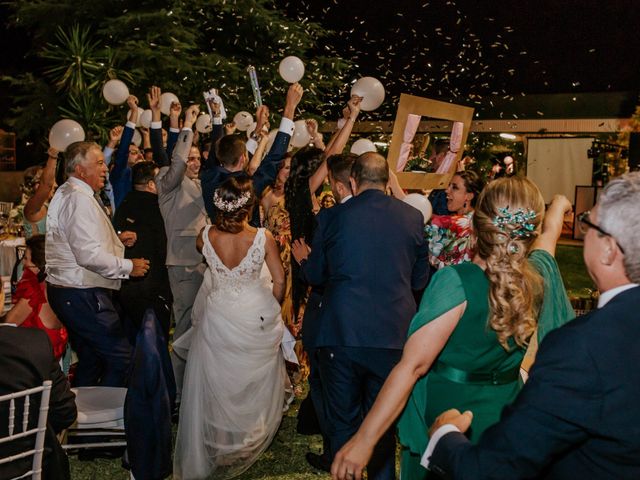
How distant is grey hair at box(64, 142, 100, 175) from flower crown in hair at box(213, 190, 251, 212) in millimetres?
1014

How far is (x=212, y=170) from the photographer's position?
5.09 meters

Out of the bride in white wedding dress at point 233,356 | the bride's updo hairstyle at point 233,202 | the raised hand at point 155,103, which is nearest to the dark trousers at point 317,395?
the bride in white wedding dress at point 233,356

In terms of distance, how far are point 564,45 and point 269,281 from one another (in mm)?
17645

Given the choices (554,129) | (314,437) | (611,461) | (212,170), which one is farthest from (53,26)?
(611,461)

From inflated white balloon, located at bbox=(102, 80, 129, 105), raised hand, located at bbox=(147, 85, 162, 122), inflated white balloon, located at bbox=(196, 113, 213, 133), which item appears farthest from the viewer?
inflated white balloon, located at bbox=(196, 113, 213, 133)

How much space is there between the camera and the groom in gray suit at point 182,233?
5277mm

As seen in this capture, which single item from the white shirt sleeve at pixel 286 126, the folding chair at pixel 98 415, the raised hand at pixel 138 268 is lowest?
the folding chair at pixel 98 415

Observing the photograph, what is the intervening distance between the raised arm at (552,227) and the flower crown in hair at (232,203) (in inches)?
74.7

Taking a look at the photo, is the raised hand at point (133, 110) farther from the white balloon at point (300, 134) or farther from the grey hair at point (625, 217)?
the grey hair at point (625, 217)

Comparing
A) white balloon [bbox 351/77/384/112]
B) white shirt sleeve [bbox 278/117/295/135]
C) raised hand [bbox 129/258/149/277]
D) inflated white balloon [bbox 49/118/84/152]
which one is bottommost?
raised hand [bbox 129/258/149/277]

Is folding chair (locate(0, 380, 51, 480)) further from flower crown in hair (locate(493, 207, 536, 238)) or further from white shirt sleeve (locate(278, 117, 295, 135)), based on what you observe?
white shirt sleeve (locate(278, 117, 295, 135))

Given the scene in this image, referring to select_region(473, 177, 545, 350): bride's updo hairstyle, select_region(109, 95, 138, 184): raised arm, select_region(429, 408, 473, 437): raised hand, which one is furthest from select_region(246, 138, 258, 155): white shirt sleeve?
select_region(429, 408, 473, 437): raised hand

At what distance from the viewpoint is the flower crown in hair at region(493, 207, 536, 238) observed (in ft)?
7.74

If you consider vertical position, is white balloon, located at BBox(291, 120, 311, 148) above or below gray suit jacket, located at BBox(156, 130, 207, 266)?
above
